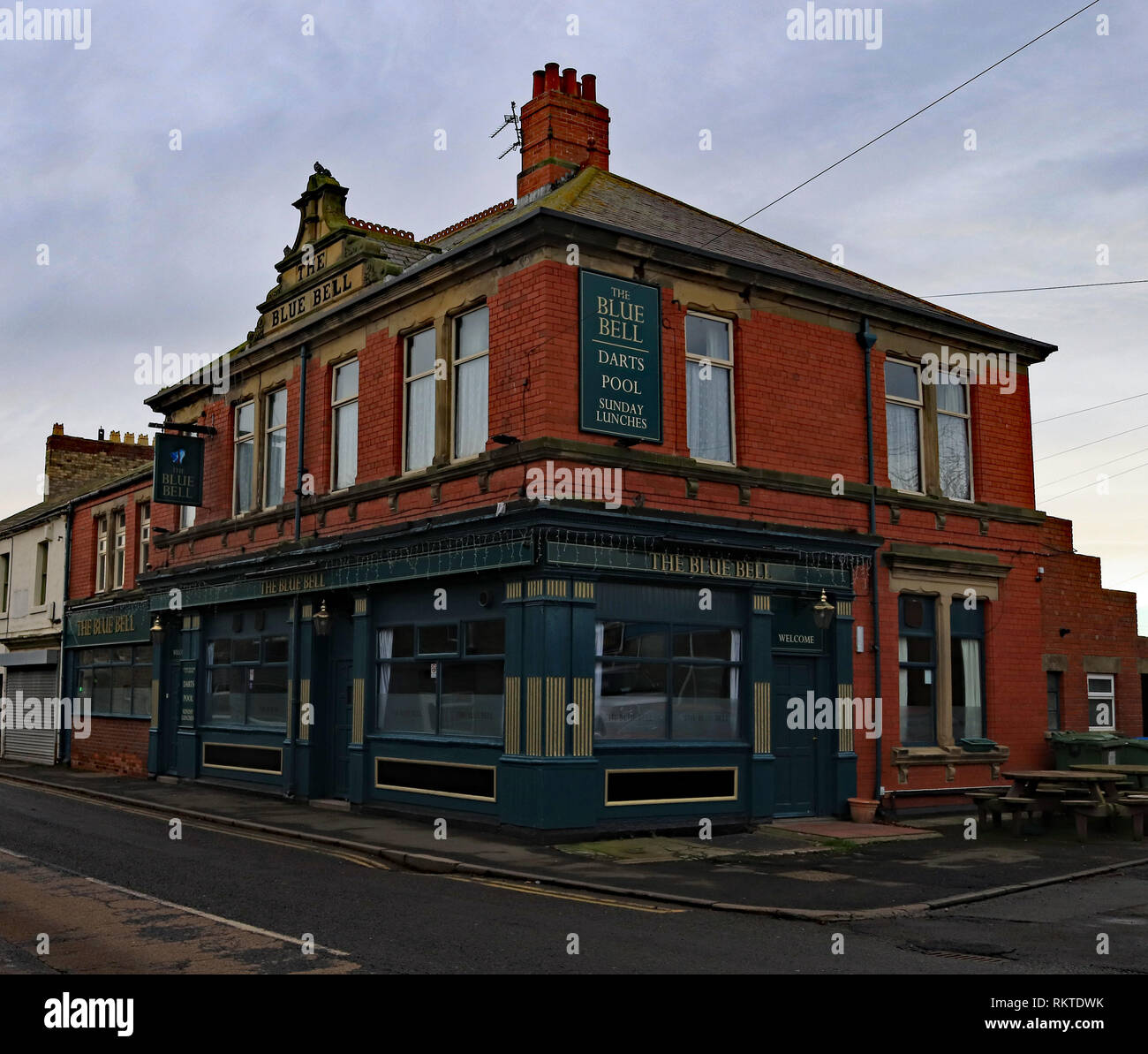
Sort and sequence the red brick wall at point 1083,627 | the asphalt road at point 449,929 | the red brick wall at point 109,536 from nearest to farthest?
1. the asphalt road at point 449,929
2. the red brick wall at point 1083,627
3. the red brick wall at point 109,536

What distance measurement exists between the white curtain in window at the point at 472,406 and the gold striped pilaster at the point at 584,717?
3.70 metres

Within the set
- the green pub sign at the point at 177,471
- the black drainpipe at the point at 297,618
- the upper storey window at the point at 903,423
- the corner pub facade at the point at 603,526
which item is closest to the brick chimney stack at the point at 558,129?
the corner pub facade at the point at 603,526

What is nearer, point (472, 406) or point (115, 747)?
point (472, 406)

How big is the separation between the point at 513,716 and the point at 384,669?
367 centimetres

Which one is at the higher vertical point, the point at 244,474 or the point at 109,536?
the point at 244,474

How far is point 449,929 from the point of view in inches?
361

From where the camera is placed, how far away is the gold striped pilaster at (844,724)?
17.5m

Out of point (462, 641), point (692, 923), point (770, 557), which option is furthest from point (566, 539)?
point (692, 923)

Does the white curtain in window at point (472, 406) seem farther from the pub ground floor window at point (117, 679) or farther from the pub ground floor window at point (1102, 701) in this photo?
the pub ground floor window at point (1102, 701)

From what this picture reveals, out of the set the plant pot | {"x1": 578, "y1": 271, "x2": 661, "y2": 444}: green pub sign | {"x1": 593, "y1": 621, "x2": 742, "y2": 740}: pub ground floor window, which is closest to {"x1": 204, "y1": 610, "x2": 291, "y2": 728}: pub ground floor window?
{"x1": 593, "y1": 621, "x2": 742, "y2": 740}: pub ground floor window

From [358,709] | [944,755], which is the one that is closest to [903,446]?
[944,755]

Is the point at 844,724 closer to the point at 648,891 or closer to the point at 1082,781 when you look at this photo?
the point at 1082,781

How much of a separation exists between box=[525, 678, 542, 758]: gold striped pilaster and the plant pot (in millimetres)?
5524

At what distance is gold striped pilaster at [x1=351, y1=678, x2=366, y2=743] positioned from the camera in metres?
17.9
